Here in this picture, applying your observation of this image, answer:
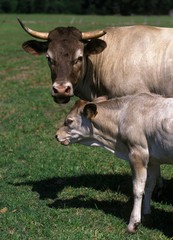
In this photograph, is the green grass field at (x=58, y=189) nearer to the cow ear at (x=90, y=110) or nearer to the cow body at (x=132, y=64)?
the cow ear at (x=90, y=110)

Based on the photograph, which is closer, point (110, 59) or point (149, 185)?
point (149, 185)

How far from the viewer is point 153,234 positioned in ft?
23.2

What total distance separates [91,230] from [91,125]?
1.37 meters

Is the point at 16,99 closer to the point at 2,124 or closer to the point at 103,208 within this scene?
the point at 2,124

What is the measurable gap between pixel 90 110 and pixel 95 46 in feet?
5.13

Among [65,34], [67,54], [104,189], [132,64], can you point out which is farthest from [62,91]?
[104,189]

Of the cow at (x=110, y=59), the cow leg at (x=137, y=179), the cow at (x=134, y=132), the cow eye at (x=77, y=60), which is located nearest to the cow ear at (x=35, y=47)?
the cow at (x=110, y=59)

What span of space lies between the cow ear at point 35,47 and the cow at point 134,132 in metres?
1.51

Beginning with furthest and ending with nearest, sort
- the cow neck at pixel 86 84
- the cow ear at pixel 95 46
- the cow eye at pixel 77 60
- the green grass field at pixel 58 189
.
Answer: the cow neck at pixel 86 84 → the cow ear at pixel 95 46 → the cow eye at pixel 77 60 → the green grass field at pixel 58 189

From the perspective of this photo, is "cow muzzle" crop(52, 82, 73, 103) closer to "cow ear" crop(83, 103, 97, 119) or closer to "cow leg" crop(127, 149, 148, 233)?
"cow ear" crop(83, 103, 97, 119)

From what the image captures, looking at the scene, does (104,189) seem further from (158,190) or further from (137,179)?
(137,179)

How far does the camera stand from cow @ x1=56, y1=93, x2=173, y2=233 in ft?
21.7

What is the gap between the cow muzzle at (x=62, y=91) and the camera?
7664mm

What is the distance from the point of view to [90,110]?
720 cm
